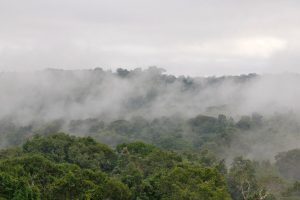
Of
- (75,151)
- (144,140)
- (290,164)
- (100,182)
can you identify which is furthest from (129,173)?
(144,140)

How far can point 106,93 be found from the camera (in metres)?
191

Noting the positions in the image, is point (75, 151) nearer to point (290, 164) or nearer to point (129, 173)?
point (129, 173)

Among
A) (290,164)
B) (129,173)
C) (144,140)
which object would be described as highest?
(129,173)

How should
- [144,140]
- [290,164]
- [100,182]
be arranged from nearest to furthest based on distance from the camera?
[100,182] < [290,164] < [144,140]

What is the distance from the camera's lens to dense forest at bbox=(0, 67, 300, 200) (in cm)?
4131

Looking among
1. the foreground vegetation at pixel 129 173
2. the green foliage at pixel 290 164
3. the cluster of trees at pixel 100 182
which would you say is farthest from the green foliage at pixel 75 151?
the green foliage at pixel 290 164

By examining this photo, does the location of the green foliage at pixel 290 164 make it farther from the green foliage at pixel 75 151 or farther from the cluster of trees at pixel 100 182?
the cluster of trees at pixel 100 182

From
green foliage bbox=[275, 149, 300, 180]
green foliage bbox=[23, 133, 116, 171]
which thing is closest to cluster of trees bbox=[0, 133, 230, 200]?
green foliage bbox=[23, 133, 116, 171]

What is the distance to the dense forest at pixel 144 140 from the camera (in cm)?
4131

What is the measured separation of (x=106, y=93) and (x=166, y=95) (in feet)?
70.3

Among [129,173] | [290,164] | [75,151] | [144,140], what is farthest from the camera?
[144,140]

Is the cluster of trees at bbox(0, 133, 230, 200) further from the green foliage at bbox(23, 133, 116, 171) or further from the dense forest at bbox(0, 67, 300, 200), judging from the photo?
the green foliage at bbox(23, 133, 116, 171)

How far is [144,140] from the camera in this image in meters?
125

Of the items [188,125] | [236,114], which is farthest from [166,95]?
[188,125]
